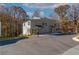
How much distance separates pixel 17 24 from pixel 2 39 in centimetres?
44

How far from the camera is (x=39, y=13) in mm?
53750

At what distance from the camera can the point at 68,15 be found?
177 feet

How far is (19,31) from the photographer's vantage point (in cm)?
5381

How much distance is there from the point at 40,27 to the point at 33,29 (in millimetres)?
155

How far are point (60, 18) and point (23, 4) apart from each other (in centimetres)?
83

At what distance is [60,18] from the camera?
177 feet

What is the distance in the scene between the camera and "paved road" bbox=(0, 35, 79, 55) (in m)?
53.8

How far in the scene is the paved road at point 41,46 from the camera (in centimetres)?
5375

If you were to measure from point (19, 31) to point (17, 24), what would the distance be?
0.51ft

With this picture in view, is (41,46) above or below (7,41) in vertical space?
below

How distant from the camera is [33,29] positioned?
53.9 meters

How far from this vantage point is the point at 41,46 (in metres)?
53.8
